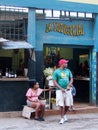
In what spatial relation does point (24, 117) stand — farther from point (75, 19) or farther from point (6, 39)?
point (75, 19)

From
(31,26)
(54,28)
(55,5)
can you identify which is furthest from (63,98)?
(55,5)

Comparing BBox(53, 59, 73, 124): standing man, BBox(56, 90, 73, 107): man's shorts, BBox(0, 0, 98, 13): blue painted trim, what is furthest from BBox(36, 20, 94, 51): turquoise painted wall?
BBox(56, 90, 73, 107): man's shorts

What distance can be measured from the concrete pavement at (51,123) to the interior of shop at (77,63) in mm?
2885

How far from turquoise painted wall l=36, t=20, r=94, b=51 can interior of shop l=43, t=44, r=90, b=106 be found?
76 cm

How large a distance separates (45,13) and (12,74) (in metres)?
2.46

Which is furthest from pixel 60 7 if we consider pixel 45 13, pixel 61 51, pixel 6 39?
pixel 61 51

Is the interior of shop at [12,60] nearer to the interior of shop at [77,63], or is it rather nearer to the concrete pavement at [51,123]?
the interior of shop at [77,63]

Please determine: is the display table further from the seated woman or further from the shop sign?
the shop sign

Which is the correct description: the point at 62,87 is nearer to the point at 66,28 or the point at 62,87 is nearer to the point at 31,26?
the point at 31,26

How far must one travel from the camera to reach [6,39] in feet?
41.3

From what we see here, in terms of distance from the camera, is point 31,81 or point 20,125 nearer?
point 20,125

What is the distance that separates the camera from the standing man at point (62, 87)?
1133cm

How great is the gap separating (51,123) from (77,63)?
17.9 ft

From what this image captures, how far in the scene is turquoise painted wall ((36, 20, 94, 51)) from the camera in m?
13.2
